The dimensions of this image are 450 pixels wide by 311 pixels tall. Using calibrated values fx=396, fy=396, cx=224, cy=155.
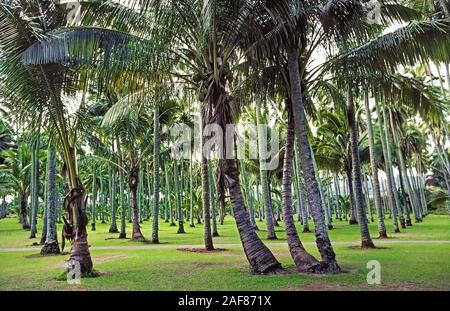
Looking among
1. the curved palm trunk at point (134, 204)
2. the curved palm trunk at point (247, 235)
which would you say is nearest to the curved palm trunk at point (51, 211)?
the curved palm trunk at point (134, 204)

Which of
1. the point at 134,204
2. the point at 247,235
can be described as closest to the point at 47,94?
the point at 247,235

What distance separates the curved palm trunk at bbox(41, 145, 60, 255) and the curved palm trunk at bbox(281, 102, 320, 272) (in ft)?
30.3

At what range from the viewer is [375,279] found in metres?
8.60

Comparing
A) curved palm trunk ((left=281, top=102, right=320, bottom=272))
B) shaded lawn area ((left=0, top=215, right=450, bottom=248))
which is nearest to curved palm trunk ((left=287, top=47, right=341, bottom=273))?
curved palm trunk ((left=281, top=102, right=320, bottom=272))

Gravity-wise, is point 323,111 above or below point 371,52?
above

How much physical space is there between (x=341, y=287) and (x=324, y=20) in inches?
250

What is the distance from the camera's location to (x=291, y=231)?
1075 centimetres

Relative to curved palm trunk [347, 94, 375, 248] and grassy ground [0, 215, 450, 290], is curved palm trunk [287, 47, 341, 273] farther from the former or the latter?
curved palm trunk [347, 94, 375, 248]

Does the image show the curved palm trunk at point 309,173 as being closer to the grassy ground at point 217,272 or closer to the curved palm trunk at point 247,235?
the grassy ground at point 217,272

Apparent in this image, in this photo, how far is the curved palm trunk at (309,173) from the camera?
31.9ft

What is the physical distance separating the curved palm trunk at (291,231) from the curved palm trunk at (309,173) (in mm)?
389

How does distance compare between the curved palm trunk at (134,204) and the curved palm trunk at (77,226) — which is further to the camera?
the curved palm trunk at (134,204)
